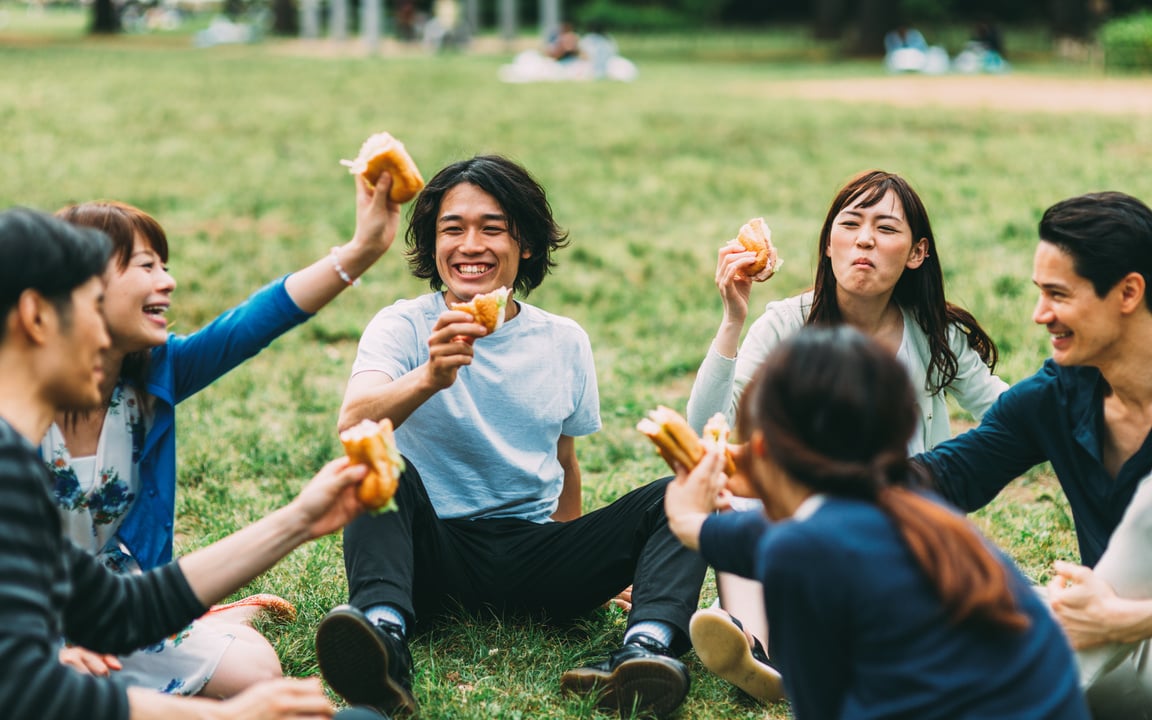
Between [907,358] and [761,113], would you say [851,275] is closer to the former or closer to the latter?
[907,358]

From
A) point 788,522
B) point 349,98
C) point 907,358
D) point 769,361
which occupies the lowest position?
point 349,98

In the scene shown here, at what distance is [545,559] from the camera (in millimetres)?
3891

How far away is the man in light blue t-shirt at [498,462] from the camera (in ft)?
11.7

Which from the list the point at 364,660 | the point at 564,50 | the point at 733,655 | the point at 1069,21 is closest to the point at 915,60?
the point at 564,50

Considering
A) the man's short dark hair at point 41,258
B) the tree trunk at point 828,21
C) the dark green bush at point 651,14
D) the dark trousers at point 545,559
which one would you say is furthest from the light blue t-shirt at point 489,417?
the dark green bush at point 651,14

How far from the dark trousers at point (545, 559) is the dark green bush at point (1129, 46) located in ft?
86.9

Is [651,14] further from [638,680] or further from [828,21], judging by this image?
[638,680]

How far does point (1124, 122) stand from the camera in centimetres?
1738

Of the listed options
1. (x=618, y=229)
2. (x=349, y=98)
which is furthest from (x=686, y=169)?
(x=349, y=98)

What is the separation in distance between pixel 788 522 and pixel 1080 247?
1386mm

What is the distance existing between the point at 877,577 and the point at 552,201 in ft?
34.2

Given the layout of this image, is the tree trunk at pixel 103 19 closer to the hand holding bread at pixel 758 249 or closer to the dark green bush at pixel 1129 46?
the dark green bush at pixel 1129 46

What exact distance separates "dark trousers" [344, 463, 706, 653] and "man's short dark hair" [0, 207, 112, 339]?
1282mm

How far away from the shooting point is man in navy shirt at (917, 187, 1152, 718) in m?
3.04
